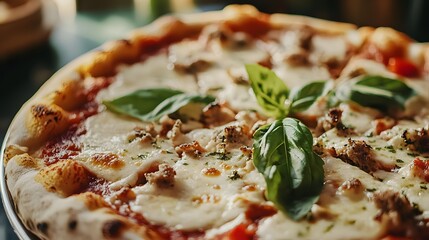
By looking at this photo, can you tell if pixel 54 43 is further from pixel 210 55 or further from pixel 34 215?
pixel 34 215

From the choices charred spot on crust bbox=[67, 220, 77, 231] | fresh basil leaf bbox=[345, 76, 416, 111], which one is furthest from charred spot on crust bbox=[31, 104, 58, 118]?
fresh basil leaf bbox=[345, 76, 416, 111]

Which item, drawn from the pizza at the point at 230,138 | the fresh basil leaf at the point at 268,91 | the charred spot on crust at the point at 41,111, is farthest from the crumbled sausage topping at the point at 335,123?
the charred spot on crust at the point at 41,111

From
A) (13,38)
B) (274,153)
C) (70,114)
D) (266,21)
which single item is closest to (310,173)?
(274,153)

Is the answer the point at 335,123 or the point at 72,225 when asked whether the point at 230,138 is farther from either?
the point at 72,225

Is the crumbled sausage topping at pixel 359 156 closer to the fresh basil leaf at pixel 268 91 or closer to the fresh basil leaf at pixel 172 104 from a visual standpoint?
the fresh basil leaf at pixel 268 91

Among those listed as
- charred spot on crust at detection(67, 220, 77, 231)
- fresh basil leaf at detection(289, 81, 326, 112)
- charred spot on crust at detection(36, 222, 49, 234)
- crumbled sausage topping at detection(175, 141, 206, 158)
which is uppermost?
fresh basil leaf at detection(289, 81, 326, 112)

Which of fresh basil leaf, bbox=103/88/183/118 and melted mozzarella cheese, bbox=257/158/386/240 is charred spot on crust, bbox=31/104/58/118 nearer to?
fresh basil leaf, bbox=103/88/183/118
